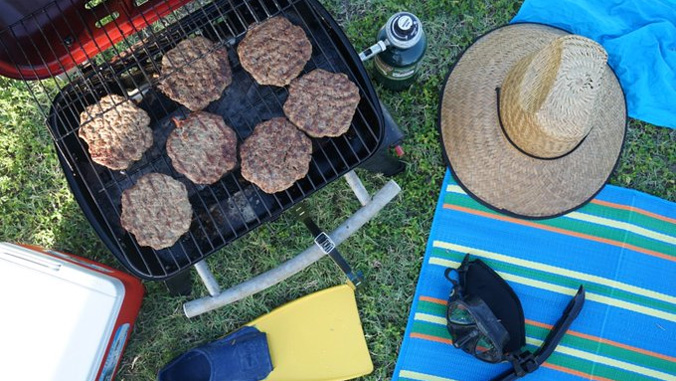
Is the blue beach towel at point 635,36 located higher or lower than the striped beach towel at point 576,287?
higher

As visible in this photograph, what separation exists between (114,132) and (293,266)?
1.25 metres

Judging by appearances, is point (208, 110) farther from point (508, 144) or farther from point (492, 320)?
point (492, 320)

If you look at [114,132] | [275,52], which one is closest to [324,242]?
[275,52]

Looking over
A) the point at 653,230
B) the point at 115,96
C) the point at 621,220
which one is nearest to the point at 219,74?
the point at 115,96

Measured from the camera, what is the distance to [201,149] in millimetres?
2287

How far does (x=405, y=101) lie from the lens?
327cm

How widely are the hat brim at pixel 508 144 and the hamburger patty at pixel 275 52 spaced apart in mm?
1138

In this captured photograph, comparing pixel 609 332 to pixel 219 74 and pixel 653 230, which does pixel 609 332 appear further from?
pixel 219 74

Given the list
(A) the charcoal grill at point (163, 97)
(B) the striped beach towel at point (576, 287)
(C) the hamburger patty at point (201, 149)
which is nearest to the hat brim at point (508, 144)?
(B) the striped beach towel at point (576, 287)

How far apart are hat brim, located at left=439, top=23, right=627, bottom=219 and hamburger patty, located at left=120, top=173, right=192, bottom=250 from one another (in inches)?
66.0

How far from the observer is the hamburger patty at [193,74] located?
2.32 metres

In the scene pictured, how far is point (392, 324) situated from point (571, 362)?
3.78ft

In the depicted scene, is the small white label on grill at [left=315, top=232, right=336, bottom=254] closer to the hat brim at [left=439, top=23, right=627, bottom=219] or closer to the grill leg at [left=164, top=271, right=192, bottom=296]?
the grill leg at [left=164, top=271, right=192, bottom=296]

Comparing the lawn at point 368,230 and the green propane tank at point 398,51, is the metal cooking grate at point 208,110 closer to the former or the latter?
the green propane tank at point 398,51
